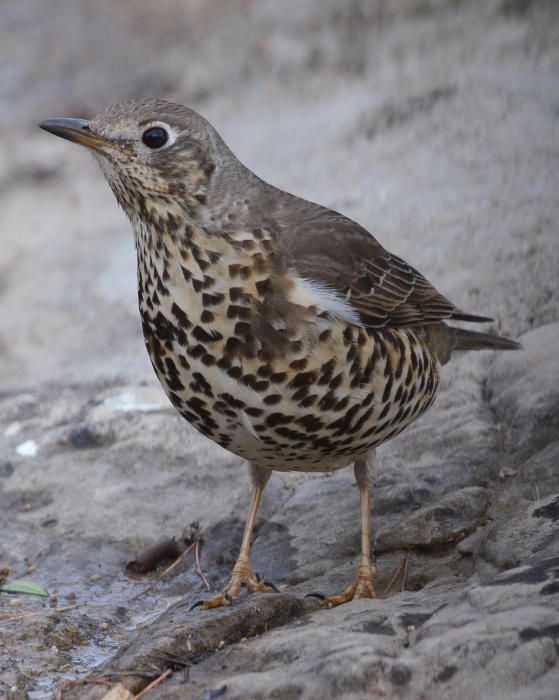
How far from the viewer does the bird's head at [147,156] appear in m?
4.65

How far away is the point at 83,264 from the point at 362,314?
4.85 m

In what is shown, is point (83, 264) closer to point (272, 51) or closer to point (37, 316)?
point (37, 316)

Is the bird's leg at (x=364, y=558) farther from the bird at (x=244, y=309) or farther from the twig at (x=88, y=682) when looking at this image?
the twig at (x=88, y=682)

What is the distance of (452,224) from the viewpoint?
795 centimetres

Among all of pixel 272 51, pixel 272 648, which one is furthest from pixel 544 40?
pixel 272 648

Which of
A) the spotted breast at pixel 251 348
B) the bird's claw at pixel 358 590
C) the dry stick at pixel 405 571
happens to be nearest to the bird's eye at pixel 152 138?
the spotted breast at pixel 251 348

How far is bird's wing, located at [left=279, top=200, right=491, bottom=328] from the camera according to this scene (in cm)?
481

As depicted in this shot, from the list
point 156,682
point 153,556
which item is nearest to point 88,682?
point 156,682

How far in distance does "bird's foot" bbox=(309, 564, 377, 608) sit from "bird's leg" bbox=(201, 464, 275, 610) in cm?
27

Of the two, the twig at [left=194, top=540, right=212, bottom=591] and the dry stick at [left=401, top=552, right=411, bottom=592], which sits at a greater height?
the dry stick at [left=401, top=552, right=411, bottom=592]

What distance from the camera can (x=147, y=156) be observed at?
184 inches

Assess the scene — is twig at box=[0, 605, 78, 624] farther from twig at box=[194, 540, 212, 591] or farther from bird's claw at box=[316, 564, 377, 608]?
bird's claw at box=[316, 564, 377, 608]

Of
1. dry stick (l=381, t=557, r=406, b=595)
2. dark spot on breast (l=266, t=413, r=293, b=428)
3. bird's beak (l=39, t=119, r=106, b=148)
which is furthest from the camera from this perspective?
dry stick (l=381, t=557, r=406, b=595)

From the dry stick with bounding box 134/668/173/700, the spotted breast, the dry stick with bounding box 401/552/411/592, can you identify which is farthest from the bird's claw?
the dry stick with bounding box 134/668/173/700
